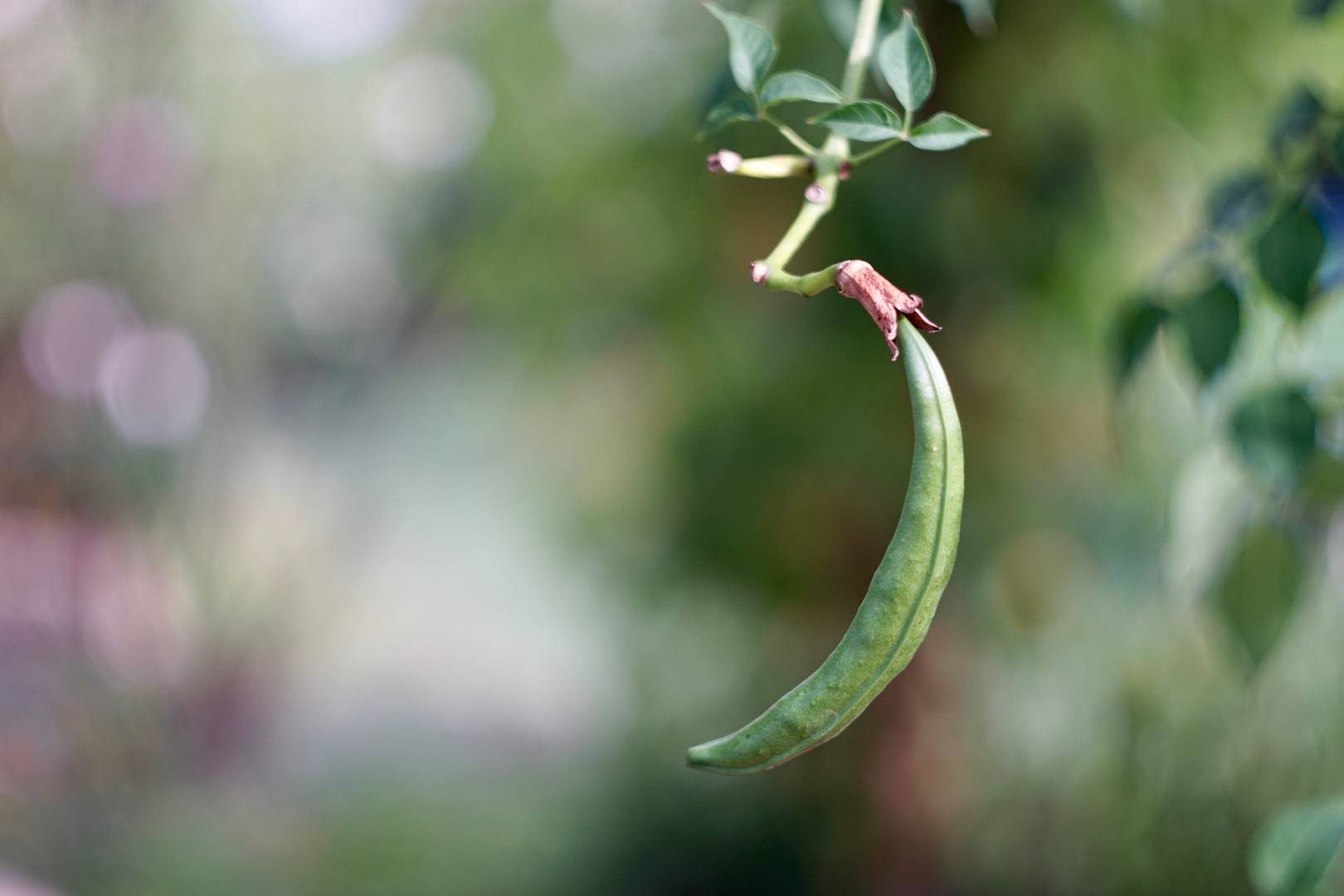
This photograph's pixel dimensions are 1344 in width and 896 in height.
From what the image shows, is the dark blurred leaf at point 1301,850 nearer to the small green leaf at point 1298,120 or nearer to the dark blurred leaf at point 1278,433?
the dark blurred leaf at point 1278,433

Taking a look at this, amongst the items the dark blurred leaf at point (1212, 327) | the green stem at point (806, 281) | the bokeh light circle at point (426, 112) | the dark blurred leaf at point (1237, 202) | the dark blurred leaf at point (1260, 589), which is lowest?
the bokeh light circle at point (426, 112)

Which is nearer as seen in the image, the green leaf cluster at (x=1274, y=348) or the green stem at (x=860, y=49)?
the green stem at (x=860, y=49)

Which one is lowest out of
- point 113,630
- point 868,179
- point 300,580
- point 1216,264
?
point 300,580

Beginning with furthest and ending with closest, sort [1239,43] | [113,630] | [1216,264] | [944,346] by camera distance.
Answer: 1. [113,630]
2. [944,346]
3. [1239,43]
4. [1216,264]

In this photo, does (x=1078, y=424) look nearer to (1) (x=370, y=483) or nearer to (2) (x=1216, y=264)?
(2) (x=1216, y=264)

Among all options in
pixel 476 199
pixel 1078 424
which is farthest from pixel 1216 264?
pixel 476 199

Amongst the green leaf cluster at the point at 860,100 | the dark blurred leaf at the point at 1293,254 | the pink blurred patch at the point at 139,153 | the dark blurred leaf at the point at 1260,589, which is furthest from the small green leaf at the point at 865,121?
the pink blurred patch at the point at 139,153

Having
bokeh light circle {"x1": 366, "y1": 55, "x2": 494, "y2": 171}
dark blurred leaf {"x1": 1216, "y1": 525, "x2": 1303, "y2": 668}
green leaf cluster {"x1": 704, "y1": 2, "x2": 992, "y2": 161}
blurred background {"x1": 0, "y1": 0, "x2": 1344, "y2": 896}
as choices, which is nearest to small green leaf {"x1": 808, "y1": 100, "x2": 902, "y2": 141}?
green leaf cluster {"x1": 704, "y1": 2, "x2": 992, "y2": 161}
